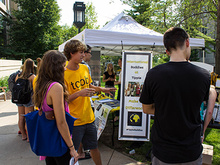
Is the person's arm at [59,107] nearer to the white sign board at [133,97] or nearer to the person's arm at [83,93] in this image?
the person's arm at [83,93]

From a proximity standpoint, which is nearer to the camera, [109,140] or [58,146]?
[58,146]

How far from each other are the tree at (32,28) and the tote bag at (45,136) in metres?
22.2

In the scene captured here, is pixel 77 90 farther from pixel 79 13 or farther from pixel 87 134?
pixel 79 13

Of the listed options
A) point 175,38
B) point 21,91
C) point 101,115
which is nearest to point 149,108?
point 175,38

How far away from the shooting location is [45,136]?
1.64 metres

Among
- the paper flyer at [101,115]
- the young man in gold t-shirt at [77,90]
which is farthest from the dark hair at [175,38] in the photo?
the paper flyer at [101,115]

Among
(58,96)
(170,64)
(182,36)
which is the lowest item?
(58,96)

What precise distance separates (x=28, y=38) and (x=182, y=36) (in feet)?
80.6

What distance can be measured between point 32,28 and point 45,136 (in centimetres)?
2427

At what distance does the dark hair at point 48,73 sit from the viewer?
1677mm

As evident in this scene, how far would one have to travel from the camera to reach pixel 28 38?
22891 millimetres

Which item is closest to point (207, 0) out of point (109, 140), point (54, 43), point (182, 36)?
point (109, 140)

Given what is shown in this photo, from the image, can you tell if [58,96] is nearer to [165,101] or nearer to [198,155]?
[165,101]

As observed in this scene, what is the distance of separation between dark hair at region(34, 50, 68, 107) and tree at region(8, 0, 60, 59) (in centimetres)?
2212
